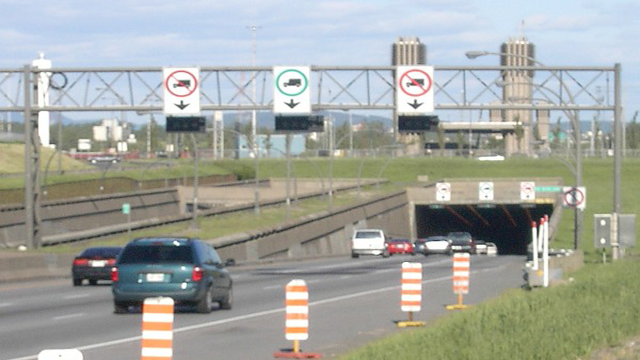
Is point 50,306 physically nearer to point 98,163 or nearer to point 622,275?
point 622,275

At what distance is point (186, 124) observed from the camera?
4775cm

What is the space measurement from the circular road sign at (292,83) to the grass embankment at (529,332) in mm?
24859

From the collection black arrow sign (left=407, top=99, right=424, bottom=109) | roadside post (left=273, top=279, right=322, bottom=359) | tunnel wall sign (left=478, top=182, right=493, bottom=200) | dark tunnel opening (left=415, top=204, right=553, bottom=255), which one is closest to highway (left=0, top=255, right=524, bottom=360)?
roadside post (left=273, top=279, right=322, bottom=359)

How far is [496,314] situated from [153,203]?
3281 inches

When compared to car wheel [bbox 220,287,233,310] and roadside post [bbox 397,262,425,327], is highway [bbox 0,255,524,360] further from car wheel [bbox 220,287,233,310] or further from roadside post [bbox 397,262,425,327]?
roadside post [bbox 397,262,425,327]

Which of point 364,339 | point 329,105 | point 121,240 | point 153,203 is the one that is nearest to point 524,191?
point 153,203

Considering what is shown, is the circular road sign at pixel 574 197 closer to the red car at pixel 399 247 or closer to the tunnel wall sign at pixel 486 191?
the red car at pixel 399 247

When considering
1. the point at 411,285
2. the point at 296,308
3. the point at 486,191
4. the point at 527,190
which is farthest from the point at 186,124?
the point at 486,191

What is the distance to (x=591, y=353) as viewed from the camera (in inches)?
536

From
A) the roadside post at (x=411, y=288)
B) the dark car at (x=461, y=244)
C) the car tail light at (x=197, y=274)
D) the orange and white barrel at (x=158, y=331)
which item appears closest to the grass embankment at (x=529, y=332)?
the roadside post at (x=411, y=288)

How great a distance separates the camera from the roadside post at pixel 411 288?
74.3ft

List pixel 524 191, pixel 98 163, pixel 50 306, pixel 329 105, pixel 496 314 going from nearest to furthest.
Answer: pixel 496 314
pixel 50 306
pixel 329 105
pixel 524 191
pixel 98 163

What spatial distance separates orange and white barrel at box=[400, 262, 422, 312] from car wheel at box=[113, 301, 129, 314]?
614cm

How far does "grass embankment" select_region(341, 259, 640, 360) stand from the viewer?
1380cm
